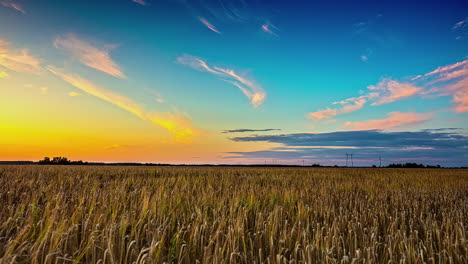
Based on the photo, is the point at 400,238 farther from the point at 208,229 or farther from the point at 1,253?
the point at 1,253

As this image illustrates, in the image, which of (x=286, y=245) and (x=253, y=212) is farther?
(x=253, y=212)

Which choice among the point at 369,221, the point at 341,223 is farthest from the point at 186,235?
the point at 369,221

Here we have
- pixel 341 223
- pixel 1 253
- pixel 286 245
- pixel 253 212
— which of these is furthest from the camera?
pixel 253 212

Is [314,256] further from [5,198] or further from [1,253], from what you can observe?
[5,198]

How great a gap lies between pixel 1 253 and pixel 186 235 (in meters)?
1.69

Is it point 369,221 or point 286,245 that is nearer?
point 286,245

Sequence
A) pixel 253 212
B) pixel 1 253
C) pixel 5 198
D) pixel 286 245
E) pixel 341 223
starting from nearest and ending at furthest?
pixel 1 253, pixel 286 245, pixel 341 223, pixel 253 212, pixel 5 198

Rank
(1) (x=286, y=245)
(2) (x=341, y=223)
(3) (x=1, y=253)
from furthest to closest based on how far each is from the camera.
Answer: (2) (x=341, y=223) → (1) (x=286, y=245) → (3) (x=1, y=253)

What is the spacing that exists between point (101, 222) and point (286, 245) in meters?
2.18

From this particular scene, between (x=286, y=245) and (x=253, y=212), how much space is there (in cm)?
180

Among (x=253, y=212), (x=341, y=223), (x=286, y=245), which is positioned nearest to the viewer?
(x=286, y=245)

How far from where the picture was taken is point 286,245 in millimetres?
2916

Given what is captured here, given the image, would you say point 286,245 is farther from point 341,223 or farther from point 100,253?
point 100,253

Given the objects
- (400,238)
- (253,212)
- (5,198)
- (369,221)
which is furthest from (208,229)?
(5,198)
